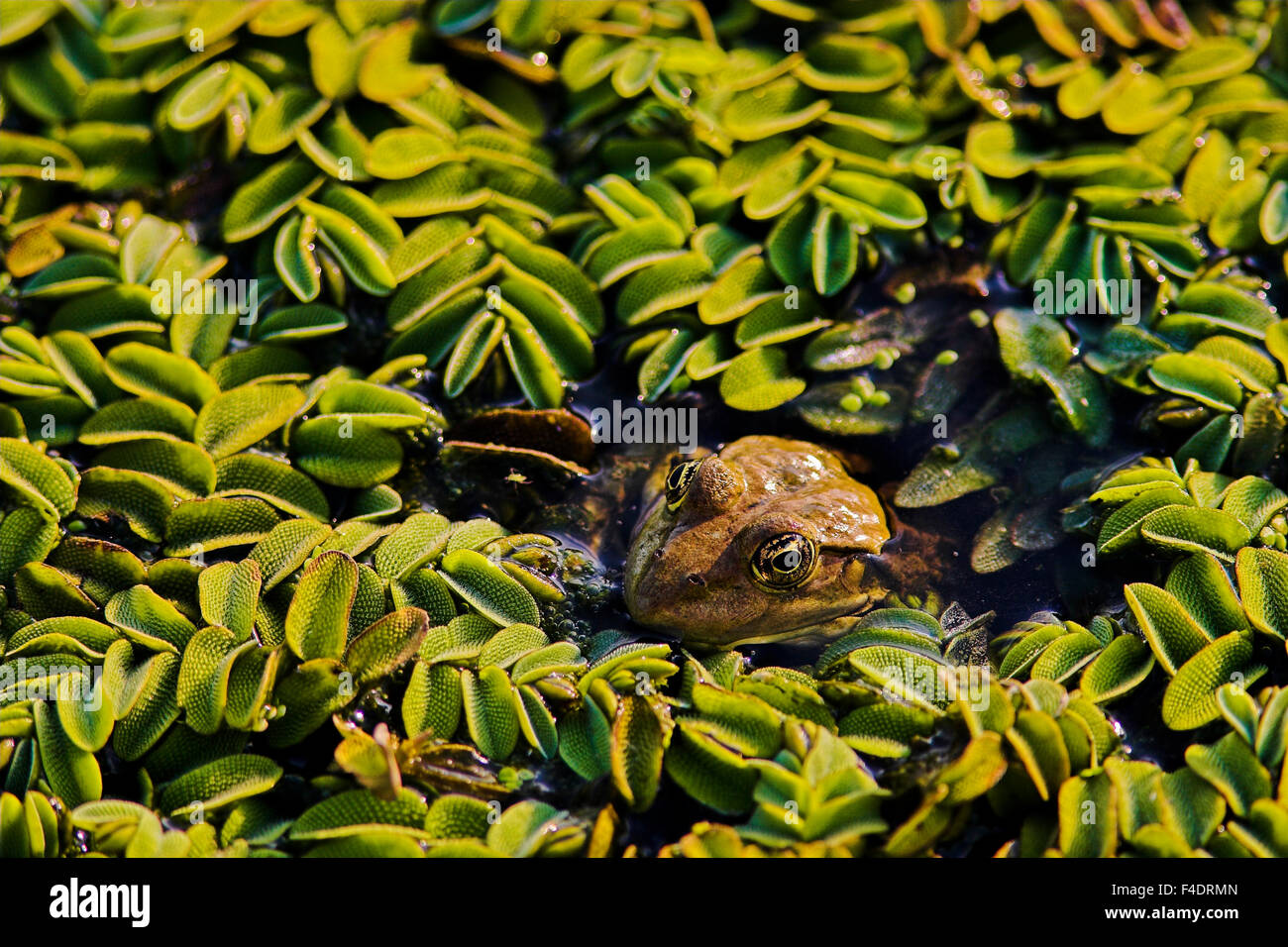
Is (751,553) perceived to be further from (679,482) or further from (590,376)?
(590,376)

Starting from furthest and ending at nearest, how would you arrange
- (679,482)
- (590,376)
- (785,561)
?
(590,376), (679,482), (785,561)

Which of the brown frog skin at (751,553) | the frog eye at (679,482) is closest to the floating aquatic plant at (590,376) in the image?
the brown frog skin at (751,553)

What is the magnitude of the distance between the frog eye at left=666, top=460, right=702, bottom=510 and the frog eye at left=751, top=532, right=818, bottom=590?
0.39 metres

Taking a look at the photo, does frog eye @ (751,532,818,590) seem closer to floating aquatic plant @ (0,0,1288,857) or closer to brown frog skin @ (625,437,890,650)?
brown frog skin @ (625,437,890,650)

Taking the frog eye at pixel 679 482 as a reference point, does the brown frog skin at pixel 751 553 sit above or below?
below

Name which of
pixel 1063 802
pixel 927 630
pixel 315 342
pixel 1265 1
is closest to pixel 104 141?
pixel 315 342

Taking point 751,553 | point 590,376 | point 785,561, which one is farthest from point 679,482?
point 590,376

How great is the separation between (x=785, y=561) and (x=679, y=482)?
52 cm

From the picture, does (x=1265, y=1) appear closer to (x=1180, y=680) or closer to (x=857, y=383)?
(x=857, y=383)

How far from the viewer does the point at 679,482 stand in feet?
13.1

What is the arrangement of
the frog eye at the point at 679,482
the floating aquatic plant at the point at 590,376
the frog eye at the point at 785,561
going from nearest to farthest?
the floating aquatic plant at the point at 590,376 < the frog eye at the point at 785,561 < the frog eye at the point at 679,482

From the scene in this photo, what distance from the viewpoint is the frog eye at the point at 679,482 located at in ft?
13.0

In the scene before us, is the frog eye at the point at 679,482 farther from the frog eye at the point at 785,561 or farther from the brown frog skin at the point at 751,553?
the frog eye at the point at 785,561

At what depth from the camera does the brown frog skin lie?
381 cm
